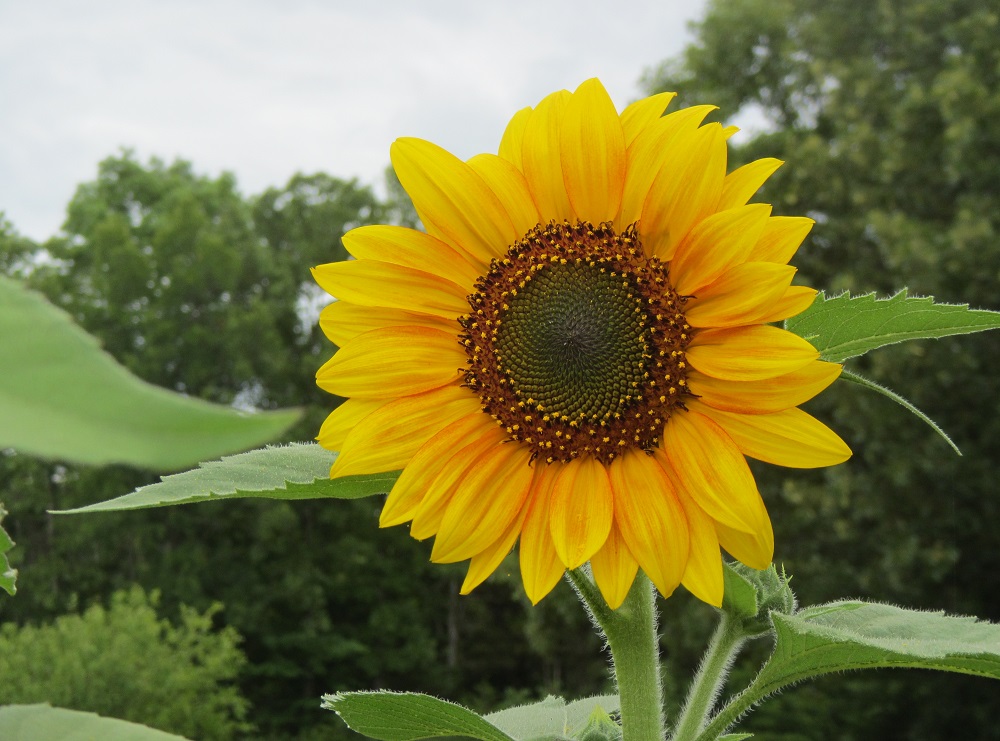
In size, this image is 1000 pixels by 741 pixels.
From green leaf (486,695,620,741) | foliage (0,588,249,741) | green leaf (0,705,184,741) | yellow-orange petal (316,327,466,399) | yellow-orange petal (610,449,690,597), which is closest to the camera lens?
green leaf (0,705,184,741)

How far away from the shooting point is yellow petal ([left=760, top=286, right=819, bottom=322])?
38.0 inches

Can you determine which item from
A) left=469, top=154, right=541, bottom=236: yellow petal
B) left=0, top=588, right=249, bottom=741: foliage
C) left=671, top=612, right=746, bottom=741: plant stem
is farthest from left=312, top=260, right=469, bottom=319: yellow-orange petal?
left=0, top=588, right=249, bottom=741: foliage

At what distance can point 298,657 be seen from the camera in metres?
22.2

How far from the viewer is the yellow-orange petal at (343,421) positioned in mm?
1070

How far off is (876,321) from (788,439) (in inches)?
6.5

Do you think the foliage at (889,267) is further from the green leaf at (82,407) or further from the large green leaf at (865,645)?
the green leaf at (82,407)

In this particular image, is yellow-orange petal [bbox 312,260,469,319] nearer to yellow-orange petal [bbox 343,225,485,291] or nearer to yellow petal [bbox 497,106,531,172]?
yellow-orange petal [bbox 343,225,485,291]

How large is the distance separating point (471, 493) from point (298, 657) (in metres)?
22.5

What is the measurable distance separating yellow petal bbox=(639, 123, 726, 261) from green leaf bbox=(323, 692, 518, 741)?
21.0 inches

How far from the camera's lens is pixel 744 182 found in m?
1.02

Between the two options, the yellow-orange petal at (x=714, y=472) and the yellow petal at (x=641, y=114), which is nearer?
the yellow-orange petal at (x=714, y=472)

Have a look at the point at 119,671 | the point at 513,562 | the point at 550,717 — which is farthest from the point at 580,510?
the point at 119,671

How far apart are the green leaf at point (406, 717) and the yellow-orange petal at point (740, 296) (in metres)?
0.46

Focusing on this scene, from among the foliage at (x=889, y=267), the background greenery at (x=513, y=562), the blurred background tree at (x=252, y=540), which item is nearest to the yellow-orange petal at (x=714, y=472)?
the background greenery at (x=513, y=562)
